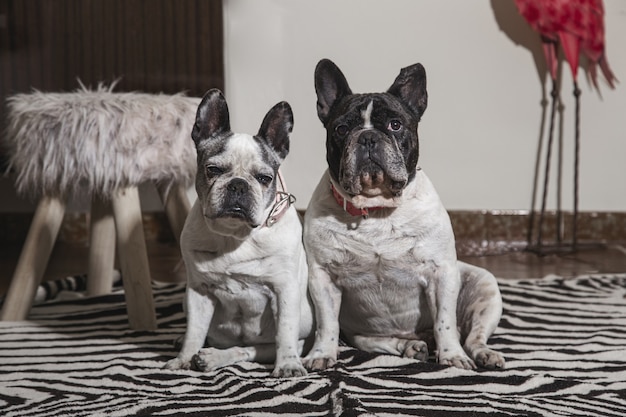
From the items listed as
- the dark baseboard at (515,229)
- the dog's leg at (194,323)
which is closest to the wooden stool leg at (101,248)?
the dog's leg at (194,323)

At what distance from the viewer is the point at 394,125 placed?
73.4 inches

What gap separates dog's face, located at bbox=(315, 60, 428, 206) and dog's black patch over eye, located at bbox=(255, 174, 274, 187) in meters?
0.17

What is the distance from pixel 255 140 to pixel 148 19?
2.39 m

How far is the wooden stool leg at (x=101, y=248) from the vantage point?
2639 millimetres

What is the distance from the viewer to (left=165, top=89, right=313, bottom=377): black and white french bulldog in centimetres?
177

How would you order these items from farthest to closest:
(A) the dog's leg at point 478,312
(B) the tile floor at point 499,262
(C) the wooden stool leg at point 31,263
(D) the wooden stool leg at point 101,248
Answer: (B) the tile floor at point 499,262 < (D) the wooden stool leg at point 101,248 < (C) the wooden stool leg at point 31,263 < (A) the dog's leg at point 478,312

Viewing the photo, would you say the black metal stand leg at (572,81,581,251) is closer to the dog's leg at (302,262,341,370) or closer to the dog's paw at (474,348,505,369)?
the dog's paw at (474,348,505,369)

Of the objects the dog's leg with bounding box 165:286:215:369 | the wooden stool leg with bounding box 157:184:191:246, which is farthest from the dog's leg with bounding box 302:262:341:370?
the wooden stool leg with bounding box 157:184:191:246

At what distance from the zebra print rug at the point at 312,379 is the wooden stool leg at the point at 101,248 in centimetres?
33

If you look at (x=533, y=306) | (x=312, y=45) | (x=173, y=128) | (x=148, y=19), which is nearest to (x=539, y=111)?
(x=312, y=45)

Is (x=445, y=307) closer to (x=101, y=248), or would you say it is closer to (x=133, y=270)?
(x=133, y=270)

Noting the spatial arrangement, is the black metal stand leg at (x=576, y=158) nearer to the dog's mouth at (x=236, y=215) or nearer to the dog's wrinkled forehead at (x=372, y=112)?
the dog's wrinkled forehead at (x=372, y=112)

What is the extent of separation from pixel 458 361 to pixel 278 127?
0.66 meters

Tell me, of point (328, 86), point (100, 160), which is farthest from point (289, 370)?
point (100, 160)
